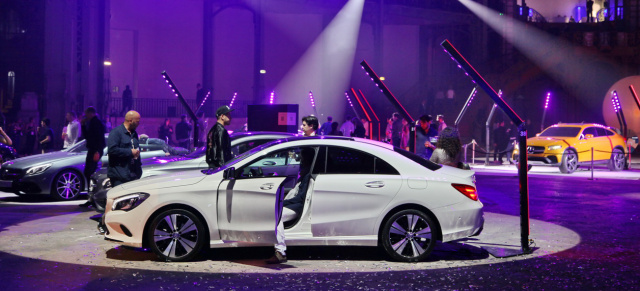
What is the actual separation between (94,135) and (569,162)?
1531 centimetres

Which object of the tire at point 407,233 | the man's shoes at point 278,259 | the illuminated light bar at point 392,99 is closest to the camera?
the man's shoes at point 278,259

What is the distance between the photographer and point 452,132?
1045 centimetres

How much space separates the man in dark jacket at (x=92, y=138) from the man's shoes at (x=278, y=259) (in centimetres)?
553

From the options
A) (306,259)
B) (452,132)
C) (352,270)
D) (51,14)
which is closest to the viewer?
(352,270)

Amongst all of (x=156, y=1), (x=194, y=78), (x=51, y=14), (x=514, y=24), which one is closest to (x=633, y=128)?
(x=514, y=24)

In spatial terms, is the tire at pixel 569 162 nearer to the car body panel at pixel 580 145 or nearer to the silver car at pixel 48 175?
the car body panel at pixel 580 145

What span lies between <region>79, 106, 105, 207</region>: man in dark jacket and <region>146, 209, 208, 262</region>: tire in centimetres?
502

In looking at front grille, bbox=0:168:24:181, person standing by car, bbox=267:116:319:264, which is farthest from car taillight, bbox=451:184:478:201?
front grille, bbox=0:168:24:181

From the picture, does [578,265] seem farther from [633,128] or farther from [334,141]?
[633,128]

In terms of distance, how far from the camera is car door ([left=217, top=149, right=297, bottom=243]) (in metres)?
8.27

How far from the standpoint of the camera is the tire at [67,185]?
14297 mm

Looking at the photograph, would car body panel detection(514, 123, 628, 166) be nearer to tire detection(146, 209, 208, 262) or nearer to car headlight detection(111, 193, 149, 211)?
tire detection(146, 209, 208, 262)

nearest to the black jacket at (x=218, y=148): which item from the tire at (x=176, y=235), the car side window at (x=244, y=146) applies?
the tire at (x=176, y=235)

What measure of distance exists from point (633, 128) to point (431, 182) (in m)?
31.4
